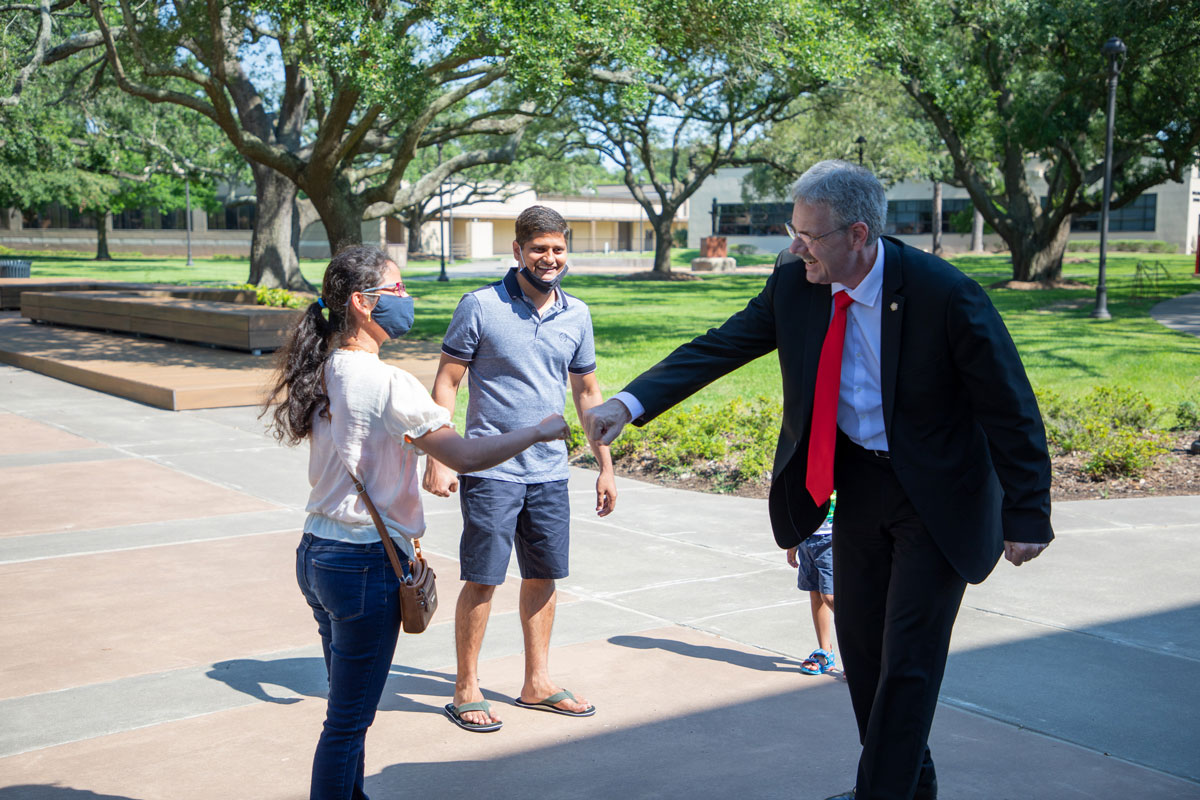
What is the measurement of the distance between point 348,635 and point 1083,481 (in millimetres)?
6798

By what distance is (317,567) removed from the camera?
3.03 m

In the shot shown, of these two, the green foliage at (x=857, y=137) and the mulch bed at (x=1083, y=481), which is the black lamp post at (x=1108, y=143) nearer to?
the mulch bed at (x=1083, y=481)

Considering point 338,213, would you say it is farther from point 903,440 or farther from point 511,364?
point 903,440

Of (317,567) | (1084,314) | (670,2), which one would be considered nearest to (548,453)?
(317,567)

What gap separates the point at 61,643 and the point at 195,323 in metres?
12.0

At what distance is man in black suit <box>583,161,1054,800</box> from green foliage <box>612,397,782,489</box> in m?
5.06

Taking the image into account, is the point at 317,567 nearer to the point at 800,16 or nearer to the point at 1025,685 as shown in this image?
the point at 1025,685

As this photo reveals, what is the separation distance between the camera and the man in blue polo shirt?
413 cm

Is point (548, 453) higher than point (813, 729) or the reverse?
higher

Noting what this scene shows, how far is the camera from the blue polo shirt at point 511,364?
13.8 feet

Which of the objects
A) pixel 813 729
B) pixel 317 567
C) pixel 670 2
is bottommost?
pixel 813 729

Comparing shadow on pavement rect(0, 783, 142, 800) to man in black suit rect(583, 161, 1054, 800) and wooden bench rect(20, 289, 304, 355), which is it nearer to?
man in black suit rect(583, 161, 1054, 800)

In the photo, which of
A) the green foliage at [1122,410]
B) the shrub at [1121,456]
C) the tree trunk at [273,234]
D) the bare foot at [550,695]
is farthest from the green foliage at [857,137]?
the bare foot at [550,695]

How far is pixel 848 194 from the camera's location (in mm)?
3082
